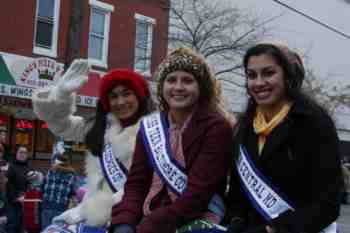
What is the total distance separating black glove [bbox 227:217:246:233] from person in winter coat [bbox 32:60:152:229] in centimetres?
96

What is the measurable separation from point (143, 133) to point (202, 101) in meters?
0.36

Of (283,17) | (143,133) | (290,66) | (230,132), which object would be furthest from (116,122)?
(283,17)

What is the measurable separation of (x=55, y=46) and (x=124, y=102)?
44.5 ft

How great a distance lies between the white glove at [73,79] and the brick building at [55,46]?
969 centimetres

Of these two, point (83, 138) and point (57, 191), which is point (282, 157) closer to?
point (83, 138)

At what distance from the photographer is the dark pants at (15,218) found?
874 cm

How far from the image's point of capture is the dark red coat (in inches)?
113

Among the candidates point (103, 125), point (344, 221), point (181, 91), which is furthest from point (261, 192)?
point (344, 221)

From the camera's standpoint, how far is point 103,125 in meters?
4.04

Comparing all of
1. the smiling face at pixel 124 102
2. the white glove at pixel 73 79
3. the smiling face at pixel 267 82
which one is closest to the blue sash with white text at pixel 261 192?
the smiling face at pixel 267 82

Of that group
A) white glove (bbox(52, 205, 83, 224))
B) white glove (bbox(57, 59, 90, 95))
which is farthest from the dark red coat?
white glove (bbox(57, 59, 90, 95))

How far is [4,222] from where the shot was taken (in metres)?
8.46

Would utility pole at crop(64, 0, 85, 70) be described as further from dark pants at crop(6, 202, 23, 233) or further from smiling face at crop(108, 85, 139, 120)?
smiling face at crop(108, 85, 139, 120)

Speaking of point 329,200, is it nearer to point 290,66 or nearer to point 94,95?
point 290,66
